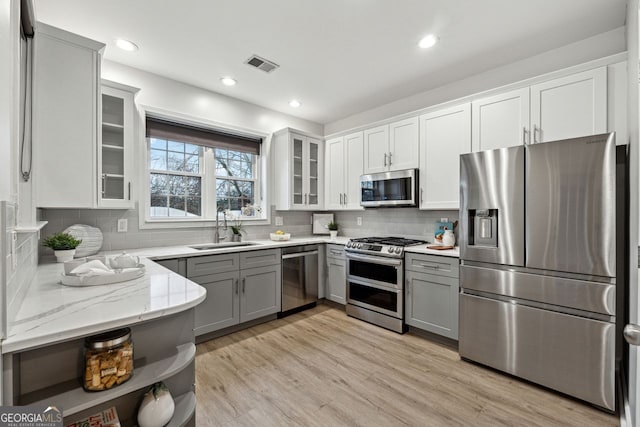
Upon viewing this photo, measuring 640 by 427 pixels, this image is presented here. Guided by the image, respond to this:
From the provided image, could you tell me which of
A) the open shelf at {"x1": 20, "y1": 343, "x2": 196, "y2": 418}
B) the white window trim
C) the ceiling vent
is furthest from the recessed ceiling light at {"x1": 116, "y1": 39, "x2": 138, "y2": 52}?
the open shelf at {"x1": 20, "y1": 343, "x2": 196, "y2": 418}

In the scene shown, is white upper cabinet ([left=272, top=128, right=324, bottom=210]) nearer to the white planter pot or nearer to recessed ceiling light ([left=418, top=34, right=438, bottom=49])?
recessed ceiling light ([left=418, top=34, right=438, bottom=49])

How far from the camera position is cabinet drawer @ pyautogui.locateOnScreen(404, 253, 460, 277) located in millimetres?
2635

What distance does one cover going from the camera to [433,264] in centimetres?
276

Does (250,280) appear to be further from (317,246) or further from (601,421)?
(601,421)

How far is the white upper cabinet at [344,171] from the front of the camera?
154 inches

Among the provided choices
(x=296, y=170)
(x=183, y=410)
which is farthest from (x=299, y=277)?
(x=183, y=410)

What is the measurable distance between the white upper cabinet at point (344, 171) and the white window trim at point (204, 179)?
89 centimetres

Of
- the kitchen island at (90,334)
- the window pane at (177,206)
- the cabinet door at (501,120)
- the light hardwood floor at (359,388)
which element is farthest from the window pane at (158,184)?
the cabinet door at (501,120)

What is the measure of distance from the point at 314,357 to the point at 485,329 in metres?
1.42

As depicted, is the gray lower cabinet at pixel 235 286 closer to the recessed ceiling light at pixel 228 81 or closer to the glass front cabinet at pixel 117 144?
the glass front cabinet at pixel 117 144

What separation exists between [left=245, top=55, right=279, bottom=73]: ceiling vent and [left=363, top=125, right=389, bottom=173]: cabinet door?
1.43 metres

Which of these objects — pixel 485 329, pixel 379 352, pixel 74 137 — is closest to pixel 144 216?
pixel 74 137

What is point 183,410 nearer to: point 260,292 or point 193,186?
point 260,292

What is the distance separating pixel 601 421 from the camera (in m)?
1.77
